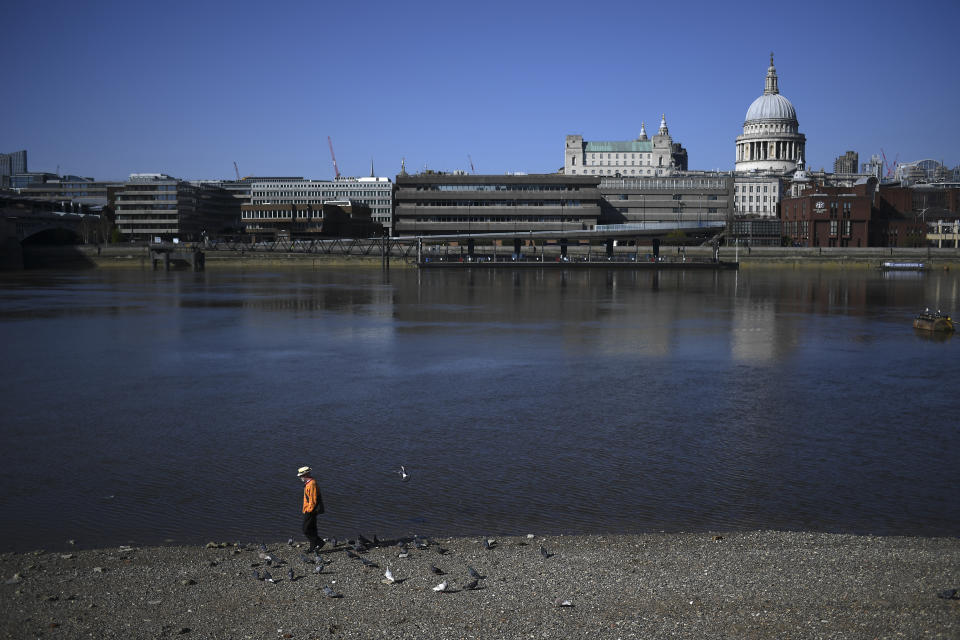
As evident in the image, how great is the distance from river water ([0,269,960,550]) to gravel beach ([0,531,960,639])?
1.20 meters

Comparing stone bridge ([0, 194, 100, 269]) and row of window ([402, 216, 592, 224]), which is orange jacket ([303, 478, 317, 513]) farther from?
row of window ([402, 216, 592, 224])

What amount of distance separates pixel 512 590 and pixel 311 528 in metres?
3.59

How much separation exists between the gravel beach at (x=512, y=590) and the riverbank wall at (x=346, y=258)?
13584 cm

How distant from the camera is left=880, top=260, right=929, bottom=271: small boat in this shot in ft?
464

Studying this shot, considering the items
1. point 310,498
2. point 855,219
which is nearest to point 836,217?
point 855,219

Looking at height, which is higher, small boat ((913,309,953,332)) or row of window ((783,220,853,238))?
row of window ((783,220,853,238))

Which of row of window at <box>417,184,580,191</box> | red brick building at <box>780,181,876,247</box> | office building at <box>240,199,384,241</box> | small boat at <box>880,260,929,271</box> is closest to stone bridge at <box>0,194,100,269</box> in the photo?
office building at <box>240,199,384,241</box>

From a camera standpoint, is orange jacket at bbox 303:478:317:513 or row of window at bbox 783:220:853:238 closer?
orange jacket at bbox 303:478:317:513

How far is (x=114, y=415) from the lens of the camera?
24422 millimetres

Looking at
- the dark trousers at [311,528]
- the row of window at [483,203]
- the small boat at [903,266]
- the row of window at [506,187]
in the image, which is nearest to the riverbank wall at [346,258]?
the small boat at [903,266]

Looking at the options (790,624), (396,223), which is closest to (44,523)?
(790,624)

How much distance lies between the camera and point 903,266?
142875 mm

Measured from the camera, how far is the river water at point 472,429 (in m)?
16.2

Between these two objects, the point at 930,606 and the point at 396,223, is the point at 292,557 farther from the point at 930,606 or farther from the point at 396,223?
the point at 396,223
